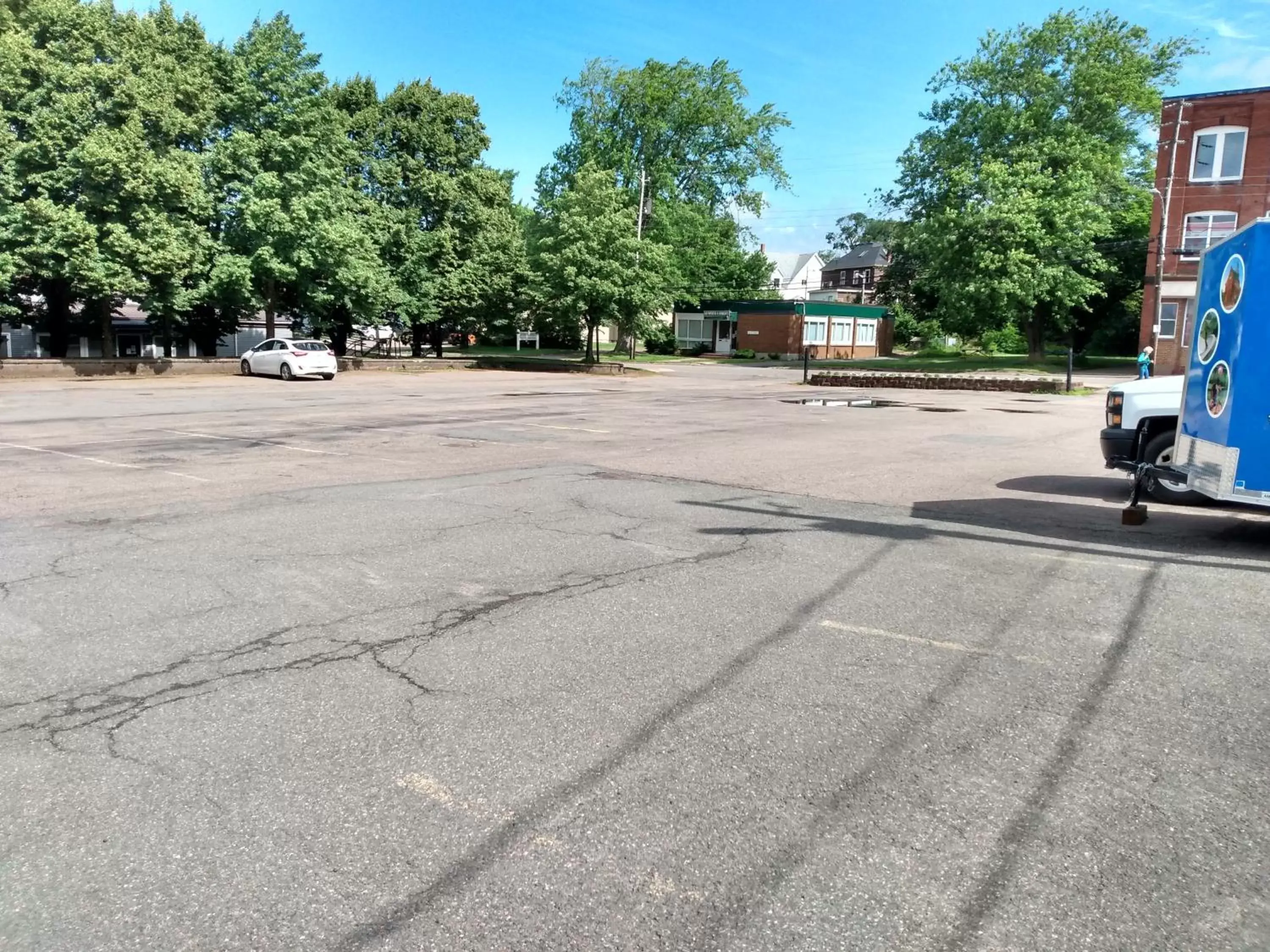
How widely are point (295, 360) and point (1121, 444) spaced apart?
28370 millimetres

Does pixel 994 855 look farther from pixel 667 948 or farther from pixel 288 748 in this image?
pixel 288 748

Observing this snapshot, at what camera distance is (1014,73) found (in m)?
47.8

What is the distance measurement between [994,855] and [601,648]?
234 cm

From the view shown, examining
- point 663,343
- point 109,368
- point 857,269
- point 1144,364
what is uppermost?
point 857,269

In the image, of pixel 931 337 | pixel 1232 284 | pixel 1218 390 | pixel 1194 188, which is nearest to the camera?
pixel 1232 284

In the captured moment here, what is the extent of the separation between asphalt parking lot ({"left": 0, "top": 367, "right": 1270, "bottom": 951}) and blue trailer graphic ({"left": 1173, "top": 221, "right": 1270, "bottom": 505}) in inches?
25.9

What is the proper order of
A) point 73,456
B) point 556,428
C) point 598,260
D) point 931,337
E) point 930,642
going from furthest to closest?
point 931,337 < point 598,260 < point 556,428 < point 73,456 < point 930,642

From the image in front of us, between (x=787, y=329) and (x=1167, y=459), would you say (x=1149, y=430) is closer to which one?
(x=1167, y=459)

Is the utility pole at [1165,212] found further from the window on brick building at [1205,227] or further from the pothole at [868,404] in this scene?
the pothole at [868,404]

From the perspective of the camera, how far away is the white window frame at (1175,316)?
4081 centimetres

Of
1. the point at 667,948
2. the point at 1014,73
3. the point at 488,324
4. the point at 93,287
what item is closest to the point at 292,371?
the point at 93,287

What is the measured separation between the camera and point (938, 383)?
33.2 m

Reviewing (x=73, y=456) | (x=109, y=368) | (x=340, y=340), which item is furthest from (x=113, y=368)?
(x=73, y=456)

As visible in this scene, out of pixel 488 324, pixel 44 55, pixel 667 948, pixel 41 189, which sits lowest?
pixel 667 948
